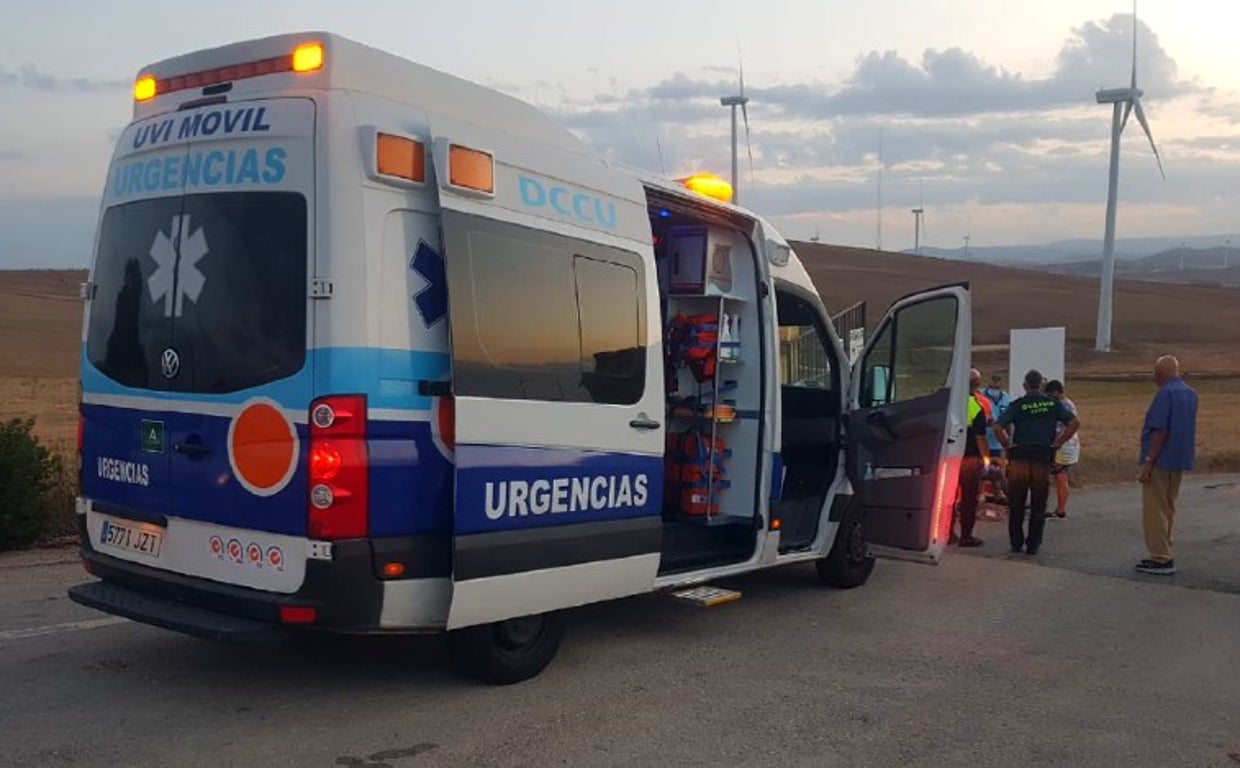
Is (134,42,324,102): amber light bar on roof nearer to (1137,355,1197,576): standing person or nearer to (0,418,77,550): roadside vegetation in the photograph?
(0,418,77,550): roadside vegetation

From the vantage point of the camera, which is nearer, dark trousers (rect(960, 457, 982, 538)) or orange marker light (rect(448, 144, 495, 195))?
orange marker light (rect(448, 144, 495, 195))

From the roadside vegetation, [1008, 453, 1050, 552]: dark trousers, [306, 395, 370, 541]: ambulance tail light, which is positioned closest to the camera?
[306, 395, 370, 541]: ambulance tail light

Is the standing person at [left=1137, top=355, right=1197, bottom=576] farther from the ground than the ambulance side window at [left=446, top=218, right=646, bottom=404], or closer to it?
closer to it

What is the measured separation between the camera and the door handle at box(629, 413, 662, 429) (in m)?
5.71

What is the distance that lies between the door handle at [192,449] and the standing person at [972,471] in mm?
7038

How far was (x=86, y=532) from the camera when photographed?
5371mm

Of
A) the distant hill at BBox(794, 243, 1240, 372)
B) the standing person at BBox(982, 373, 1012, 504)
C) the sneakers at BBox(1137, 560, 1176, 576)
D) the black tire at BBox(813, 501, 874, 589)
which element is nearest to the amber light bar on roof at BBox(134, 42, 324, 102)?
the black tire at BBox(813, 501, 874, 589)

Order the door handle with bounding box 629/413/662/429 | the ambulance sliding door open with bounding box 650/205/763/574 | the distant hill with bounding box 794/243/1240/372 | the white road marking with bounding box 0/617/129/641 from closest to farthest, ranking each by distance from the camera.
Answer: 1. the door handle with bounding box 629/413/662/429
2. the white road marking with bounding box 0/617/129/641
3. the ambulance sliding door open with bounding box 650/205/763/574
4. the distant hill with bounding box 794/243/1240/372

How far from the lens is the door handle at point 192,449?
187 inches

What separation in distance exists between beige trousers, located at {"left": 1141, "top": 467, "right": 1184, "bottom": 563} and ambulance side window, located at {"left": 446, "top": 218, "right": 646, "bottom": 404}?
5080 millimetres

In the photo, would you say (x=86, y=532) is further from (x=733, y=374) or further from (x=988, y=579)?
(x=988, y=579)

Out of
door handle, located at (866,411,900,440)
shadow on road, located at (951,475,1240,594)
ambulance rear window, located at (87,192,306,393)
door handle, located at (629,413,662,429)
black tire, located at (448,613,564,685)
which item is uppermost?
ambulance rear window, located at (87,192,306,393)

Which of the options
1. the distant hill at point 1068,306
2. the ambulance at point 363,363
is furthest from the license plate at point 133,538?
the distant hill at point 1068,306

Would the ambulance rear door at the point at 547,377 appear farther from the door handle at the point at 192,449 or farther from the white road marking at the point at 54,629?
the white road marking at the point at 54,629
